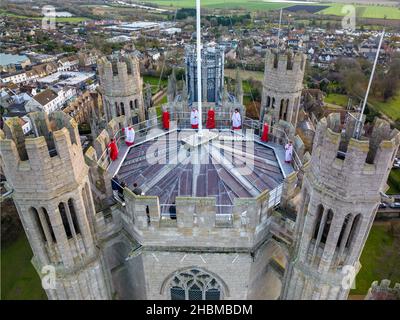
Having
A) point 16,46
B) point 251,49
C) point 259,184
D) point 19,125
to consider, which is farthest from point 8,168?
point 16,46

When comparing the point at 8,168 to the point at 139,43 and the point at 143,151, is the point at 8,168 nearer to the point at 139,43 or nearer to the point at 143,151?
the point at 143,151

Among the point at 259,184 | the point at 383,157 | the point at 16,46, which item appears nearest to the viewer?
the point at 383,157

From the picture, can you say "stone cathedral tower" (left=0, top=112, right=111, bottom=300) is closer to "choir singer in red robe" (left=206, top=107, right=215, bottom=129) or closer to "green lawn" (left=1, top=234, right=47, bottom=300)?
"choir singer in red robe" (left=206, top=107, right=215, bottom=129)

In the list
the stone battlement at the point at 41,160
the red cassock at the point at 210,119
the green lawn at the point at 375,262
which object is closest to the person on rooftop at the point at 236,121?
the red cassock at the point at 210,119

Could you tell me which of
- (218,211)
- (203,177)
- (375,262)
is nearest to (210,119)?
(203,177)

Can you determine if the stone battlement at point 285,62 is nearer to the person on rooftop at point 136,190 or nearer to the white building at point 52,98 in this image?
the person on rooftop at point 136,190

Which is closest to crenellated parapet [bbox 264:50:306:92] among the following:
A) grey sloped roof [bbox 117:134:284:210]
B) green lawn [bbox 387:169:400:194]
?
grey sloped roof [bbox 117:134:284:210]
